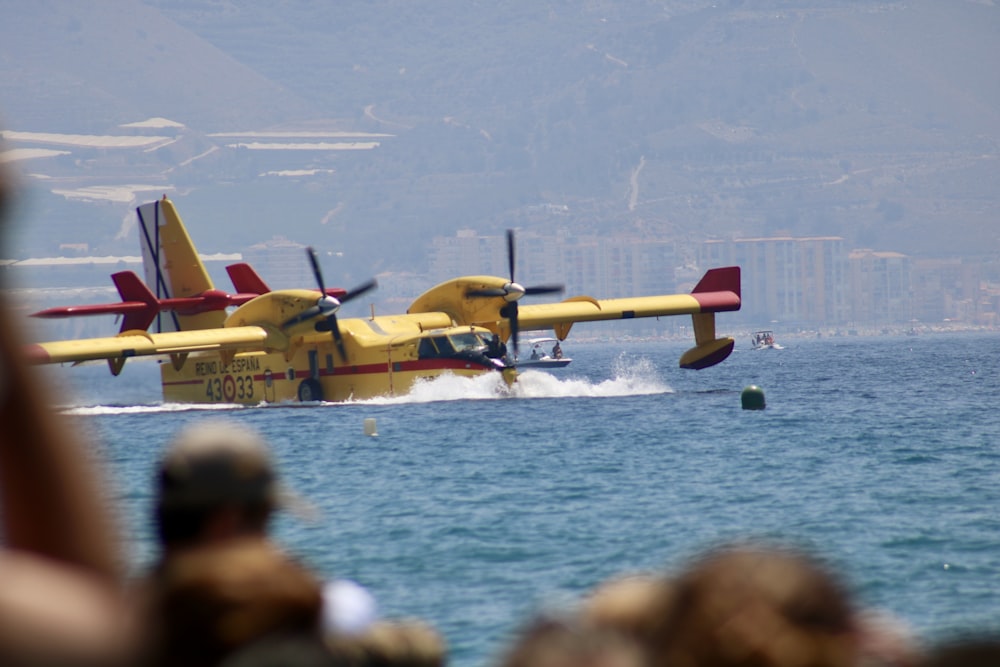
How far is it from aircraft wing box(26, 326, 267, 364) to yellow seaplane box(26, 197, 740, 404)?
3 cm

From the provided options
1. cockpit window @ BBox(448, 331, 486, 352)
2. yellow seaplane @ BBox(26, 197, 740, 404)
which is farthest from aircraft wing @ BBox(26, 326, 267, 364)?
cockpit window @ BBox(448, 331, 486, 352)

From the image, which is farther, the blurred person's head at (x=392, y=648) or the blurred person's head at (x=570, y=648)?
the blurred person's head at (x=392, y=648)

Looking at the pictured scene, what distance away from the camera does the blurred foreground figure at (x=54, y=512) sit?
6.14ft

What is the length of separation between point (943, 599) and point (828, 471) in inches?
406

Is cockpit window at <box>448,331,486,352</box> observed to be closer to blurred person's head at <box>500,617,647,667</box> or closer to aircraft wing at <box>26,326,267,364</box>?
aircraft wing at <box>26,326,267,364</box>

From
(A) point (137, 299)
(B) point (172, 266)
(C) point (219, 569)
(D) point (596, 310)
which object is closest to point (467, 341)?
(D) point (596, 310)

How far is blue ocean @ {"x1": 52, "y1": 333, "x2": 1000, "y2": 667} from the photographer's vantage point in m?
13.0

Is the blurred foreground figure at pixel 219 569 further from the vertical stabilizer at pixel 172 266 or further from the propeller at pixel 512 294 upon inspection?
the vertical stabilizer at pixel 172 266

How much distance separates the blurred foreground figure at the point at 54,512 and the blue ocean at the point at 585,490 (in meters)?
0.39

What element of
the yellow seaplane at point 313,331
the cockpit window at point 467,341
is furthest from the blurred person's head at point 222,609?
the cockpit window at point 467,341

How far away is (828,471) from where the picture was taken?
22.7m

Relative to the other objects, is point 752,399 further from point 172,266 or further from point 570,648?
point 570,648

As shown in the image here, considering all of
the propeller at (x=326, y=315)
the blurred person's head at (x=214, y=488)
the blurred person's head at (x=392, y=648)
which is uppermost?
the blurred person's head at (x=214, y=488)

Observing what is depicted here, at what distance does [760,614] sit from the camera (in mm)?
1879
